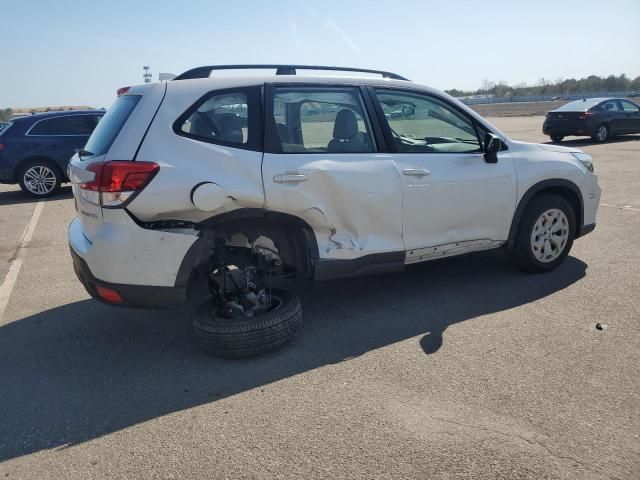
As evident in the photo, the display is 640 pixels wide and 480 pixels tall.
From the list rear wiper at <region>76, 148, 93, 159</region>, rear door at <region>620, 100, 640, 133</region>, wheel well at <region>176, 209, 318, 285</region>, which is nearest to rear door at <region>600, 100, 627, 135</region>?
rear door at <region>620, 100, 640, 133</region>

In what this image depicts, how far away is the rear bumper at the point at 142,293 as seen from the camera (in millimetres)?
3523

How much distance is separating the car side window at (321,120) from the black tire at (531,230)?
176cm

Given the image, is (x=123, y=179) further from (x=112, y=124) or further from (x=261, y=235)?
(x=261, y=235)

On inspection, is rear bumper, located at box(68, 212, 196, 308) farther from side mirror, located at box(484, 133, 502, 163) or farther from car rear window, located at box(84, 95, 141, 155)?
side mirror, located at box(484, 133, 502, 163)

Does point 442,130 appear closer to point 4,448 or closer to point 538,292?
point 538,292

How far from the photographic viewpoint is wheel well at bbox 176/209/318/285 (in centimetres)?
358

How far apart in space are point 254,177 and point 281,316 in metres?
0.99

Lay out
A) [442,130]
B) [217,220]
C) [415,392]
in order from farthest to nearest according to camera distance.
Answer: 1. [442,130]
2. [217,220]
3. [415,392]

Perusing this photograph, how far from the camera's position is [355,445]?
2.75m

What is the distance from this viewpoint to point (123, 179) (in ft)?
11.1

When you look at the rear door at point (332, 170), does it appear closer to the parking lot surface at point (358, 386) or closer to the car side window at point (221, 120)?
the car side window at point (221, 120)

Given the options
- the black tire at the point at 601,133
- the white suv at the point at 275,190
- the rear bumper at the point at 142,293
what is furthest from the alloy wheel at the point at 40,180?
the black tire at the point at 601,133

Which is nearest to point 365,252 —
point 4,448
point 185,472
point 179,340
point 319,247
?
point 319,247

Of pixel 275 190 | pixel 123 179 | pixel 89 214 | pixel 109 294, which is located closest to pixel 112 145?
pixel 123 179
